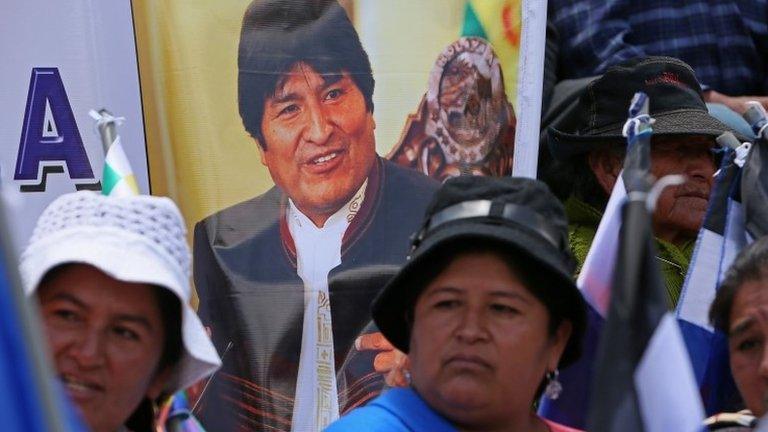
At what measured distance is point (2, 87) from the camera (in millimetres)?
3354

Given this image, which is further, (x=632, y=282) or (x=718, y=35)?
(x=718, y=35)

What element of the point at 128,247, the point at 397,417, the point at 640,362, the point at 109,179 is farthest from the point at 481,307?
the point at 109,179

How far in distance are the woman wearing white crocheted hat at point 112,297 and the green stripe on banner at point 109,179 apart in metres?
0.22

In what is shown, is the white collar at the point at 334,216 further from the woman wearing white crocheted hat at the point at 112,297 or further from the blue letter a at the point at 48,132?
the woman wearing white crocheted hat at the point at 112,297

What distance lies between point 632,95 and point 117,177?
172 centimetres

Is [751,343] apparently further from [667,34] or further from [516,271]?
[667,34]

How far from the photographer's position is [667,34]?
454 centimetres

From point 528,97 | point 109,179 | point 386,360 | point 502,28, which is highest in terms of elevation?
point 502,28

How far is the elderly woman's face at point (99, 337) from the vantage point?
8.00 ft

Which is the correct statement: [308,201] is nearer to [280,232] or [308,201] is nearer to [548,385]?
[280,232]

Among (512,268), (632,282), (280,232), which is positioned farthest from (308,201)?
(632,282)

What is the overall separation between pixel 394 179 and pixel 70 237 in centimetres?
139

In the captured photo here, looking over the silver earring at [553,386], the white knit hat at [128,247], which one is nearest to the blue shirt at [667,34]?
the silver earring at [553,386]

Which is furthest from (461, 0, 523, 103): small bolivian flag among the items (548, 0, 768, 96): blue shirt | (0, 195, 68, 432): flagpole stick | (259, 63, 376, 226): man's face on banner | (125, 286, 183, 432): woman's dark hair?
(0, 195, 68, 432): flagpole stick
